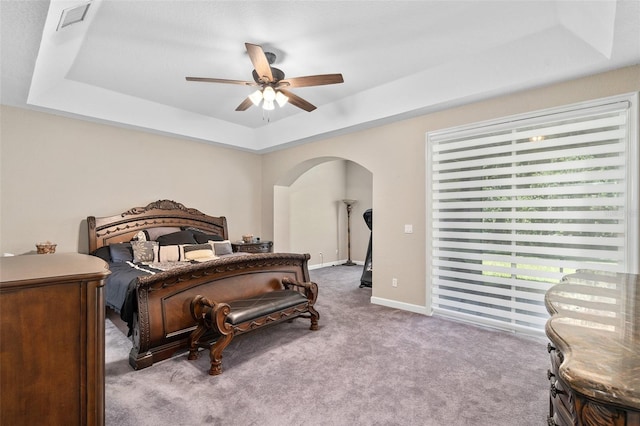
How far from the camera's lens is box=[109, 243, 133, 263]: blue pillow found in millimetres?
4063

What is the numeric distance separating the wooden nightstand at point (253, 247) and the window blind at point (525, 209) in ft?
10.5

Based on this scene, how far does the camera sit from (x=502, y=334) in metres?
3.45

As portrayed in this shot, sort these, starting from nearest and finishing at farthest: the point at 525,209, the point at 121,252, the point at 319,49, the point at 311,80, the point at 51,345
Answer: the point at 51,345 → the point at 311,80 → the point at 319,49 → the point at 525,209 → the point at 121,252

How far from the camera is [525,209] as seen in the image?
3.42m

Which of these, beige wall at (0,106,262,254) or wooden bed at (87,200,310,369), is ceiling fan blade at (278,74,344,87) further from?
beige wall at (0,106,262,254)

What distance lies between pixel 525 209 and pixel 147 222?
530cm

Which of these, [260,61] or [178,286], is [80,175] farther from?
[260,61]

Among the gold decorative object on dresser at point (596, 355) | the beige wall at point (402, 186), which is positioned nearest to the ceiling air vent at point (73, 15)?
the gold decorative object on dresser at point (596, 355)

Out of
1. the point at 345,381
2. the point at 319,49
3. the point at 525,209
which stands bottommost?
the point at 345,381

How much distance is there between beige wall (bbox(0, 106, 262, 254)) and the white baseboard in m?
3.44

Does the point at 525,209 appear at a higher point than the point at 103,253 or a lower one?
higher

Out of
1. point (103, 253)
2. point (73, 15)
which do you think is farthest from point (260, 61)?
point (103, 253)

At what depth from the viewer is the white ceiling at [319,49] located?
250 centimetres

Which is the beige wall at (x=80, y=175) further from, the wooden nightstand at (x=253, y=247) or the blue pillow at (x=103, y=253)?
the wooden nightstand at (x=253, y=247)
